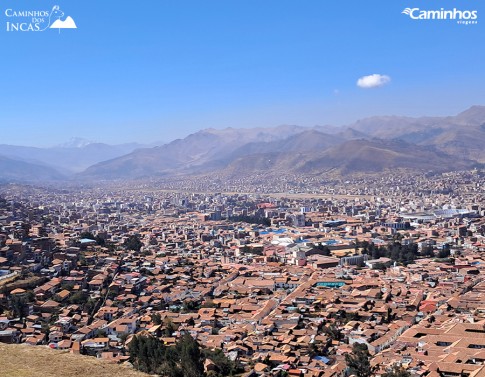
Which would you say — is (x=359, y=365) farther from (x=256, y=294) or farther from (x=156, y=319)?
(x=256, y=294)

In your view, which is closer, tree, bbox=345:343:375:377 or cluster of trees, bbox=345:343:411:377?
cluster of trees, bbox=345:343:411:377

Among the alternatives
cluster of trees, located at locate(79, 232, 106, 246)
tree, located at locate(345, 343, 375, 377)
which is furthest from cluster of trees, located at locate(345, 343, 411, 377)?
cluster of trees, located at locate(79, 232, 106, 246)

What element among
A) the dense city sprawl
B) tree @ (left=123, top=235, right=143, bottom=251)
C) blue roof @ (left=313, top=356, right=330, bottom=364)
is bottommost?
blue roof @ (left=313, top=356, right=330, bottom=364)

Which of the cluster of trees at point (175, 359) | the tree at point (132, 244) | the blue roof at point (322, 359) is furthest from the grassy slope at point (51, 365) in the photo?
the tree at point (132, 244)

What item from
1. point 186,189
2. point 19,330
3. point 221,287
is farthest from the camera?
point 186,189

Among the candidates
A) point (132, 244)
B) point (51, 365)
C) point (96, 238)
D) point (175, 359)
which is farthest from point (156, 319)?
point (96, 238)

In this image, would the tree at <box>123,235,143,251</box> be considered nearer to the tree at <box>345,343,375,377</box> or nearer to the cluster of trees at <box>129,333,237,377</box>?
the cluster of trees at <box>129,333,237,377</box>

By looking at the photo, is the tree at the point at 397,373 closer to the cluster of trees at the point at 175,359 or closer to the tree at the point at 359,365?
the tree at the point at 359,365

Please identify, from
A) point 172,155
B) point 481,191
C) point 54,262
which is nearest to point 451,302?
point 54,262

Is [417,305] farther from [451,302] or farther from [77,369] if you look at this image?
[77,369]
